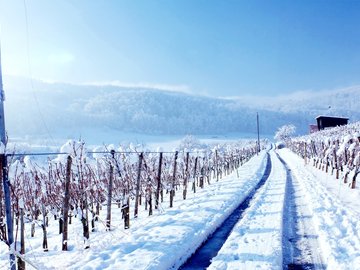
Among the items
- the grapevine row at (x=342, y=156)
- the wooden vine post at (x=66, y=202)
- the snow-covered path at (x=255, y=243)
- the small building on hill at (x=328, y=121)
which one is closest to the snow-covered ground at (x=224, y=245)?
the snow-covered path at (x=255, y=243)

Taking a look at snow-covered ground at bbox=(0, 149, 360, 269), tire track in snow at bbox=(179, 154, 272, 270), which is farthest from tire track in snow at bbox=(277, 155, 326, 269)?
tire track in snow at bbox=(179, 154, 272, 270)

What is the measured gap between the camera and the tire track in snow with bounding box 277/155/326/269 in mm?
6586

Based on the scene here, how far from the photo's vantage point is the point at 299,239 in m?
8.19

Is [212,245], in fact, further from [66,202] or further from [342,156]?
[342,156]

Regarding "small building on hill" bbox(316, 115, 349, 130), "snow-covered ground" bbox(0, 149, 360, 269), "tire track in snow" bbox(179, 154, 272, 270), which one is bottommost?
"tire track in snow" bbox(179, 154, 272, 270)

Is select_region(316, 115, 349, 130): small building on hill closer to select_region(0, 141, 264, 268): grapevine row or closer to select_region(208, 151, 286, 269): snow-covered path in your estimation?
select_region(0, 141, 264, 268): grapevine row

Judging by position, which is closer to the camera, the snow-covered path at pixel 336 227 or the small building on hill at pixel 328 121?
the snow-covered path at pixel 336 227

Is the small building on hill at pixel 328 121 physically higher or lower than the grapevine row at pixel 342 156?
higher

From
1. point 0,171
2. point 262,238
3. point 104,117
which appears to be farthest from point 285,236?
point 104,117

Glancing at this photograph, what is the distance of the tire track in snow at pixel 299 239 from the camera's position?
259 inches

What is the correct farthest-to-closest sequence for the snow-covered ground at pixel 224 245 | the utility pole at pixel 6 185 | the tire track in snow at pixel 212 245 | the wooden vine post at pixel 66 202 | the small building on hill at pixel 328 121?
the small building on hill at pixel 328 121, the wooden vine post at pixel 66 202, the tire track in snow at pixel 212 245, the snow-covered ground at pixel 224 245, the utility pole at pixel 6 185

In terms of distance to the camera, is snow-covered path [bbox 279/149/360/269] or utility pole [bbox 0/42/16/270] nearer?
utility pole [bbox 0/42/16/270]

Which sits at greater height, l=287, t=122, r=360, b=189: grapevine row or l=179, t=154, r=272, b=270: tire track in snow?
l=287, t=122, r=360, b=189: grapevine row

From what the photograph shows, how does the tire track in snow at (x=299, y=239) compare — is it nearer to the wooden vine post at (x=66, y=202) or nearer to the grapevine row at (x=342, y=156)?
the grapevine row at (x=342, y=156)
